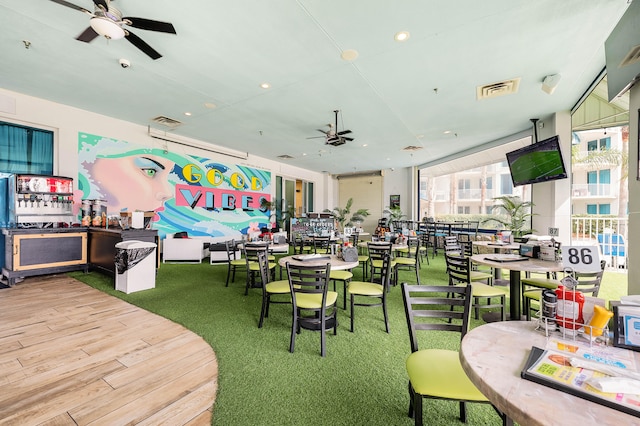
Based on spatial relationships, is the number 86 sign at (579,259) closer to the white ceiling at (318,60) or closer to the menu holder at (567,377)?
the menu holder at (567,377)

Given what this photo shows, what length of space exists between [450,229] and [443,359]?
9071mm

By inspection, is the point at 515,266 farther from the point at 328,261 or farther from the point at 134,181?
the point at 134,181

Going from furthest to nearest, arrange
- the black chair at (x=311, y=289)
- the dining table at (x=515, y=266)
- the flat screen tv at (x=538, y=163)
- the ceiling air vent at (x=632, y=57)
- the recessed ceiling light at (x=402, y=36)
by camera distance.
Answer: the flat screen tv at (x=538, y=163) < the recessed ceiling light at (x=402, y=36) < the dining table at (x=515, y=266) < the black chair at (x=311, y=289) < the ceiling air vent at (x=632, y=57)

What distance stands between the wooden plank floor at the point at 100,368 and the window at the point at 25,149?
3.21m

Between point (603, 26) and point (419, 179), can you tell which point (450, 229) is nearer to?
point (419, 179)

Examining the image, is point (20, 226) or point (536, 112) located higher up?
point (536, 112)

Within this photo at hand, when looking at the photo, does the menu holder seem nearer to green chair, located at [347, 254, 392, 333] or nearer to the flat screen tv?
green chair, located at [347, 254, 392, 333]

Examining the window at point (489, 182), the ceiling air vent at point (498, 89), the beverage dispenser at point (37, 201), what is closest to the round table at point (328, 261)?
the ceiling air vent at point (498, 89)

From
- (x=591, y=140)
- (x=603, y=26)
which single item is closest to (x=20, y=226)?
(x=603, y=26)

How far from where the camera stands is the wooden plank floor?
1.90 meters

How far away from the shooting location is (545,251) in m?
3.36

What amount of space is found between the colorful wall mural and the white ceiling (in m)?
0.99

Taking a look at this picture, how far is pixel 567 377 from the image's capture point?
36.0 inches

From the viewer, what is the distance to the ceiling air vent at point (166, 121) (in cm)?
664
